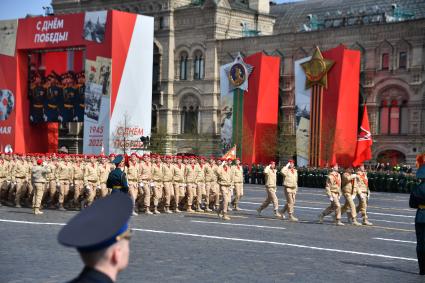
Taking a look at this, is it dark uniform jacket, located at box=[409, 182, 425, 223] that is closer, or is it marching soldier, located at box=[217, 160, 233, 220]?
dark uniform jacket, located at box=[409, 182, 425, 223]

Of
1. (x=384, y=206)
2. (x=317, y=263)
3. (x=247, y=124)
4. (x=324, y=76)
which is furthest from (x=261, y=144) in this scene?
(x=317, y=263)

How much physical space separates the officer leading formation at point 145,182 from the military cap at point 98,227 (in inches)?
762

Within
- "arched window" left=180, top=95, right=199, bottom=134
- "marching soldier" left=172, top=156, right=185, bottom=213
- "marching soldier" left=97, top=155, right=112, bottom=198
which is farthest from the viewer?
"arched window" left=180, top=95, right=199, bottom=134

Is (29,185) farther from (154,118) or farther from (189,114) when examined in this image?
(154,118)

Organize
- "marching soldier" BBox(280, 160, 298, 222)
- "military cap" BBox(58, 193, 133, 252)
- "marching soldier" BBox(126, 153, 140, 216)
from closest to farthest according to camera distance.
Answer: "military cap" BBox(58, 193, 133, 252), "marching soldier" BBox(280, 160, 298, 222), "marching soldier" BBox(126, 153, 140, 216)

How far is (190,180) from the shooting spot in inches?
1021

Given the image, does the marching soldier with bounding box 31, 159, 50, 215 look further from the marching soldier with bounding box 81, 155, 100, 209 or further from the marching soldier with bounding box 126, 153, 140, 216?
the marching soldier with bounding box 126, 153, 140, 216

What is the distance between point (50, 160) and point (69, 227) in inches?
928

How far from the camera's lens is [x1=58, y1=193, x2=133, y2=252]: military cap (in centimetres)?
341

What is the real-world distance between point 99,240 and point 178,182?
22.3m

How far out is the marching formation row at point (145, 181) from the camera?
78.9 ft

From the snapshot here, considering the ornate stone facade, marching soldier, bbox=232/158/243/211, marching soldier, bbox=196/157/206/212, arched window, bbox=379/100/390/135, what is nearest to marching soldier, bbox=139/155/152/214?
marching soldier, bbox=196/157/206/212

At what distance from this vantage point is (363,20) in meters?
57.4

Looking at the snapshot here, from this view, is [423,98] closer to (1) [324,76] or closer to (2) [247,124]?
(1) [324,76]
